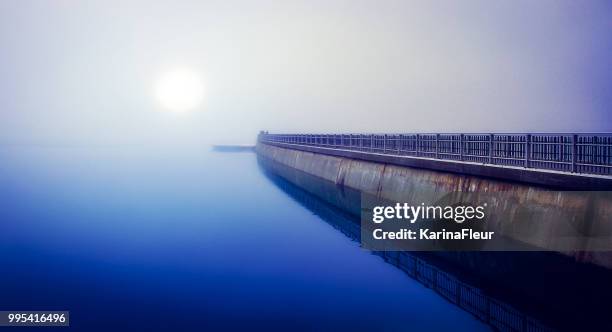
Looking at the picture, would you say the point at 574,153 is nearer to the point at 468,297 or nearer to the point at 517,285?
the point at 517,285

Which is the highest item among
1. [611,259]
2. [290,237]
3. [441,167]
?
[441,167]

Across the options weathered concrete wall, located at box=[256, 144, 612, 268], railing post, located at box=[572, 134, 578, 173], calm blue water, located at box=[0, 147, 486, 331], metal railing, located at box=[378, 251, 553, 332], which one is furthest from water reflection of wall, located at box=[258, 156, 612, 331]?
railing post, located at box=[572, 134, 578, 173]

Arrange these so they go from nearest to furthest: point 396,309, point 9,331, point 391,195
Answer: point 9,331, point 396,309, point 391,195

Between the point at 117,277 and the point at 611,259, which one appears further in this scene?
the point at 117,277

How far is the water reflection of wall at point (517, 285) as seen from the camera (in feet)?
31.8

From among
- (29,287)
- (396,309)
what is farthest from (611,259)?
(29,287)

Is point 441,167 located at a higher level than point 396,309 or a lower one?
higher

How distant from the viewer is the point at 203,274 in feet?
46.1

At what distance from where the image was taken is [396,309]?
10.9m

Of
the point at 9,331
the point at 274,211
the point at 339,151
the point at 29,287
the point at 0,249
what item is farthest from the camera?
the point at 339,151

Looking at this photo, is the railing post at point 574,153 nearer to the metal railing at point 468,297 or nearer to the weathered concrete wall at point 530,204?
the weathered concrete wall at point 530,204

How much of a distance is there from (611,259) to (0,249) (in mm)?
23498

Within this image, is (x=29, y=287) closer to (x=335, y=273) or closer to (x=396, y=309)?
(x=335, y=273)

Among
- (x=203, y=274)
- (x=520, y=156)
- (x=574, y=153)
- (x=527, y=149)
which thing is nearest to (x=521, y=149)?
(x=520, y=156)
